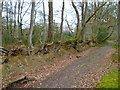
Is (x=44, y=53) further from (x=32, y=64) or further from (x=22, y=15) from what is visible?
(x=22, y=15)

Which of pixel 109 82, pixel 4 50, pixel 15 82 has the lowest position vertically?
pixel 15 82

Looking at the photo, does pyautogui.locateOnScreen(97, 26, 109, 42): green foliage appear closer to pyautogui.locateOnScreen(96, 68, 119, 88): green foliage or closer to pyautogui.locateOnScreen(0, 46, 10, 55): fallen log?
pyautogui.locateOnScreen(0, 46, 10, 55): fallen log

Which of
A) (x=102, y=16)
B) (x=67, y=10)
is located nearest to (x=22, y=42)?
(x=67, y=10)

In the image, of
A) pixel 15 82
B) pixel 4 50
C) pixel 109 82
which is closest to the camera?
pixel 109 82

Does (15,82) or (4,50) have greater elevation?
(4,50)

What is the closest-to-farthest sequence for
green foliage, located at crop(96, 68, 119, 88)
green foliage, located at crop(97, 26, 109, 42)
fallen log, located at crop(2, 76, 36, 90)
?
green foliage, located at crop(96, 68, 119, 88) < fallen log, located at crop(2, 76, 36, 90) < green foliage, located at crop(97, 26, 109, 42)

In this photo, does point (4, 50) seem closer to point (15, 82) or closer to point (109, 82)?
point (15, 82)

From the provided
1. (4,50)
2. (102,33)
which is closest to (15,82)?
(4,50)

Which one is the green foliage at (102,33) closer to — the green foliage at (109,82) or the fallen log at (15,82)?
the fallen log at (15,82)

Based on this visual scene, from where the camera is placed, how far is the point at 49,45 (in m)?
10.0

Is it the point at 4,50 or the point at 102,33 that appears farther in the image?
the point at 102,33

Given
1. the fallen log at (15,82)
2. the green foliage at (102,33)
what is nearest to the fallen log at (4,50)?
the fallen log at (15,82)

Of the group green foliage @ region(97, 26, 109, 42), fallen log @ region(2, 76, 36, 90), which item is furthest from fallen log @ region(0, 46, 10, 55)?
green foliage @ region(97, 26, 109, 42)

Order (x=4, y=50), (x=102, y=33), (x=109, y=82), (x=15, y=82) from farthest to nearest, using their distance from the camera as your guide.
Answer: (x=102, y=33)
(x=4, y=50)
(x=15, y=82)
(x=109, y=82)
